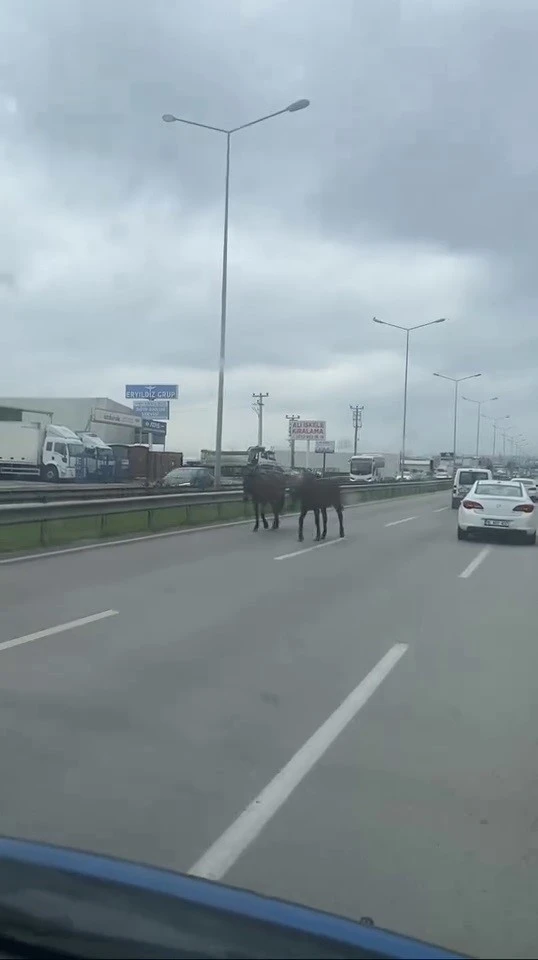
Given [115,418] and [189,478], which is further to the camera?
[115,418]

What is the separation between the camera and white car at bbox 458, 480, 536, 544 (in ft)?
74.1

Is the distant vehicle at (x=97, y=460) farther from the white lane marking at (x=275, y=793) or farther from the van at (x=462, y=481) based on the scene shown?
the white lane marking at (x=275, y=793)

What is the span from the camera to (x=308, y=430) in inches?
3268

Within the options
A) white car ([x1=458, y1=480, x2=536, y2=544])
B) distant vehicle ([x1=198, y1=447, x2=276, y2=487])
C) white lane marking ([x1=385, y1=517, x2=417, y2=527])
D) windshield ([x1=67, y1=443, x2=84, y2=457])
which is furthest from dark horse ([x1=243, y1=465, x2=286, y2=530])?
distant vehicle ([x1=198, y1=447, x2=276, y2=487])

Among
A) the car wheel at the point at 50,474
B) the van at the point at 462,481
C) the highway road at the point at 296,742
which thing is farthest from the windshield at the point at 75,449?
the highway road at the point at 296,742

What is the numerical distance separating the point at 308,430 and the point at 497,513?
6061 cm

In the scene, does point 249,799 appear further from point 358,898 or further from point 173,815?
point 358,898

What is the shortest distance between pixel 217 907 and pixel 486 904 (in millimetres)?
1739

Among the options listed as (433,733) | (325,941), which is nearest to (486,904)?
(325,941)

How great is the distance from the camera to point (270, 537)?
74.3 feet

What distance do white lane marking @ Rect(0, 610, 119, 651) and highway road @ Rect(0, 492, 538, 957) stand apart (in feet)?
0.16

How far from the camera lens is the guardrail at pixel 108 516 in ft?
59.4

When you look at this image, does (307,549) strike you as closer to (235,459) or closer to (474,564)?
(474,564)

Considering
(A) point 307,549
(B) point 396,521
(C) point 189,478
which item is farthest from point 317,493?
(C) point 189,478
